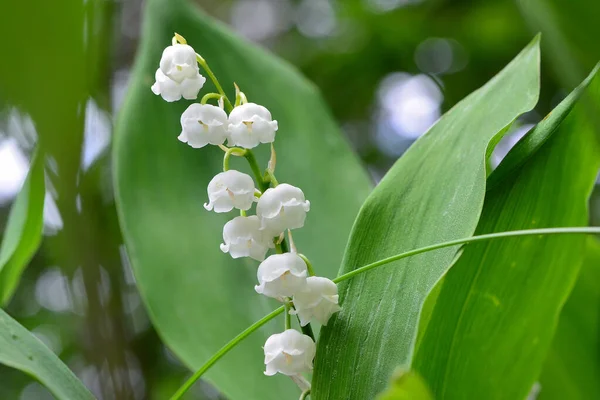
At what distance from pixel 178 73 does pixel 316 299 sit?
148 millimetres

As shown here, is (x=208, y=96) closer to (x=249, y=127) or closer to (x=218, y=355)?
→ (x=249, y=127)

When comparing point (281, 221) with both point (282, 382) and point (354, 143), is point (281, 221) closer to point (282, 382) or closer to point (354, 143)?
point (282, 382)

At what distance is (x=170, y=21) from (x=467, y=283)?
377mm

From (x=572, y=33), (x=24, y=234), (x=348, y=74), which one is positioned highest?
(x=572, y=33)

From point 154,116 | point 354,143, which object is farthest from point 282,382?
point 354,143

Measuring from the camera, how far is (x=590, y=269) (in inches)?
22.7

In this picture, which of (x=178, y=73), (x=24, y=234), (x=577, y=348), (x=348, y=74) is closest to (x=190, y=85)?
(x=178, y=73)

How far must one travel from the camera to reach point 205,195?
0.53 m

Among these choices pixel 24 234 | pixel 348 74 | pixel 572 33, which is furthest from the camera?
pixel 348 74

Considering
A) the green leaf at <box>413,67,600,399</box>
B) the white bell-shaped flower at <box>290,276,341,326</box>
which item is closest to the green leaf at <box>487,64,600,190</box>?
the green leaf at <box>413,67,600,399</box>

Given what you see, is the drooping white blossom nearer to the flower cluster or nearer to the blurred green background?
the flower cluster

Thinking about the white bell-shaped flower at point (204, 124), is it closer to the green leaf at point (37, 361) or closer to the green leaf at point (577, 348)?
the green leaf at point (37, 361)

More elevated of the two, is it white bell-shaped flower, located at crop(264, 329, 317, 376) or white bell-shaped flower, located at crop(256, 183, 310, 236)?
white bell-shaped flower, located at crop(256, 183, 310, 236)

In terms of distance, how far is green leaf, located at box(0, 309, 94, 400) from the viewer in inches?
10.9
